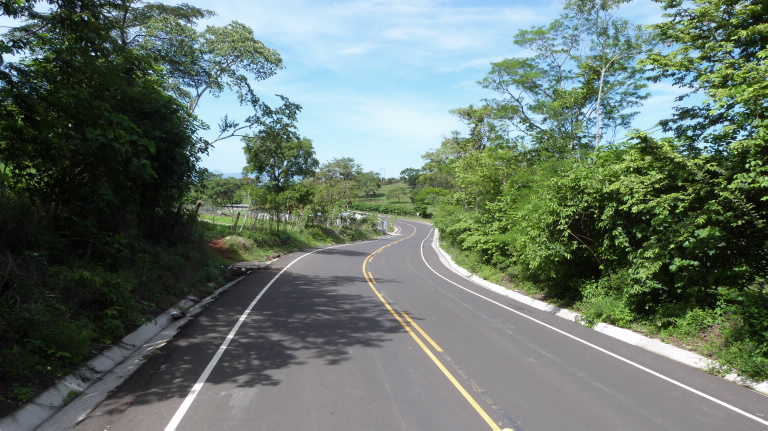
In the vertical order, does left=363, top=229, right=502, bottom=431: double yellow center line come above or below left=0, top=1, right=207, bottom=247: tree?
below

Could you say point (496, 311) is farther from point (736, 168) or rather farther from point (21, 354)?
point (21, 354)

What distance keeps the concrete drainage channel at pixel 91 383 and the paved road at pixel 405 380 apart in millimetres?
245

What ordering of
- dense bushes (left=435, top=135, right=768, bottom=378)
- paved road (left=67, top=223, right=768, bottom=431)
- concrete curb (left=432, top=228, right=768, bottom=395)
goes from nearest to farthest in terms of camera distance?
paved road (left=67, top=223, right=768, bottom=431), concrete curb (left=432, top=228, right=768, bottom=395), dense bushes (left=435, top=135, right=768, bottom=378)

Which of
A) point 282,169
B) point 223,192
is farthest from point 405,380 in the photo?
point 223,192

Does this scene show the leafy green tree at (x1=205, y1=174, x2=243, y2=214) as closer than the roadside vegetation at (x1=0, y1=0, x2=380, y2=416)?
No

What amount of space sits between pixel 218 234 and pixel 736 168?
24359 millimetres

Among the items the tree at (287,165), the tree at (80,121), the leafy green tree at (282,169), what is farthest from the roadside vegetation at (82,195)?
the tree at (287,165)

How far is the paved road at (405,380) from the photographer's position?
5195 millimetres

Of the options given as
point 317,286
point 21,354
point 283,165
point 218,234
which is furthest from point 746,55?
point 283,165

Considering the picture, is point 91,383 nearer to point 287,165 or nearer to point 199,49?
point 199,49

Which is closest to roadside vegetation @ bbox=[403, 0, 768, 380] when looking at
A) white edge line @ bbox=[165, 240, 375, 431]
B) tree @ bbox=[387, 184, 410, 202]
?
white edge line @ bbox=[165, 240, 375, 431]

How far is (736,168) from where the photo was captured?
27.7 ft

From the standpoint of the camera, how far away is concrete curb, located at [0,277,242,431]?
4996 millimetres

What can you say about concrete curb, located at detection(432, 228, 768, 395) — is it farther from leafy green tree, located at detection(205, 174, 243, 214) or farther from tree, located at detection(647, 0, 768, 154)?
leafy green tree, located at detection(205, 174, 243, 214)
